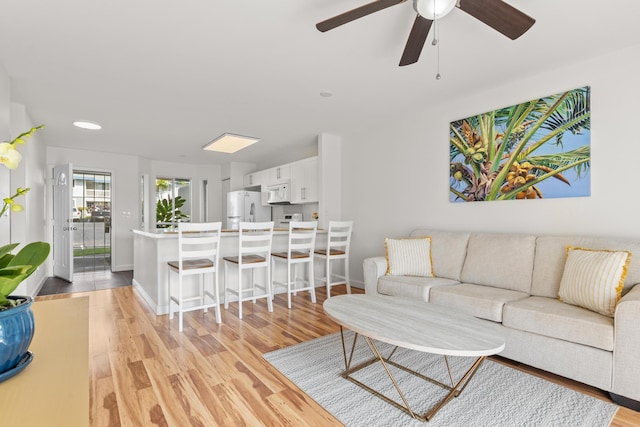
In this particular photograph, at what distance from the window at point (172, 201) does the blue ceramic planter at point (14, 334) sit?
24.0 ft

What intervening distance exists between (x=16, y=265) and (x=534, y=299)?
3.00 meters

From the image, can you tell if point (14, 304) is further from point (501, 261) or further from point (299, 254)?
point (299, 254)

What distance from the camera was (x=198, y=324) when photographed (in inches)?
129

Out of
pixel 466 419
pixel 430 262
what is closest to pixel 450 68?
pixel 430 262

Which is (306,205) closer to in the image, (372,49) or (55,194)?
(372,49)

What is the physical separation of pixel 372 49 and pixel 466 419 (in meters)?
2.54

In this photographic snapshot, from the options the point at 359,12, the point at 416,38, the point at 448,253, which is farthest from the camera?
the point at 448,253

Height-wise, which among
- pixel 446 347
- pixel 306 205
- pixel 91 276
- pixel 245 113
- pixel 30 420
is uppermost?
pixel 245 113

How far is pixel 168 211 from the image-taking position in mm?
7668

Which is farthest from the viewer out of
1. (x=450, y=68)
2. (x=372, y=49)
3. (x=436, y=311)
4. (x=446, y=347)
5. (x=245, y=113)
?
(x=245, y=113)

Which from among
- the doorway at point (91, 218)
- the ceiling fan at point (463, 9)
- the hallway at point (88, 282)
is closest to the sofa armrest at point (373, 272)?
the ceiling fan at point (463, 9)

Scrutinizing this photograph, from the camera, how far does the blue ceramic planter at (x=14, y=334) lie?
738 mm

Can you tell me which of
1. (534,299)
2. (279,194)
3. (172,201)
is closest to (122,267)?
(172,201)

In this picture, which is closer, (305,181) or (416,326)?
(416,326)
